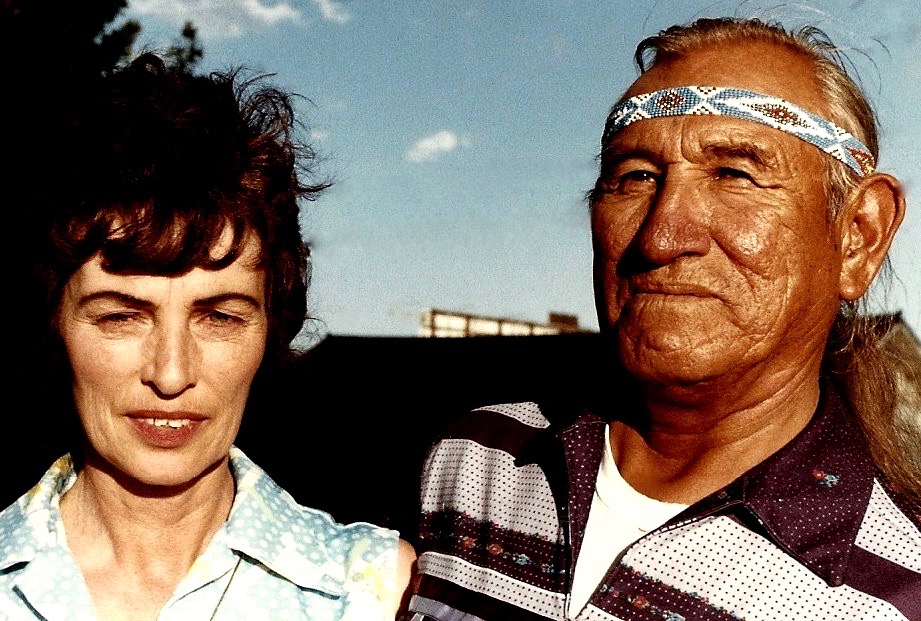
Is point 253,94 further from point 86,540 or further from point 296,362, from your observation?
point 86,540

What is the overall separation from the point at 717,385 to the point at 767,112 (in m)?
0.64

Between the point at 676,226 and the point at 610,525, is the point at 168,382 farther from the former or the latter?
the point at 676,226

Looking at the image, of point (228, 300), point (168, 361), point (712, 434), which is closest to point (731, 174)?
point (712, 434)

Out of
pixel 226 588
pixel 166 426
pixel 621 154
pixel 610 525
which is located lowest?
pixel 226 588

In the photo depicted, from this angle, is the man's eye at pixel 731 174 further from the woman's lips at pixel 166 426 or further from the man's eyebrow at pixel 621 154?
the woman's lips at pixel 166 426

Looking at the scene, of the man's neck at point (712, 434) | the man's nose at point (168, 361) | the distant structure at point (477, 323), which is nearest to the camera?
the man's nose at point (168, 361)

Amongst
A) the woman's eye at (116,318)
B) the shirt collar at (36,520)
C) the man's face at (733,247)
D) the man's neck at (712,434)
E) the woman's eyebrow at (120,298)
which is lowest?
the shirt collar at (36,520)

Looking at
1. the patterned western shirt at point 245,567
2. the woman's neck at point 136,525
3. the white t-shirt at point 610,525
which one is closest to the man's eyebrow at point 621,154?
the white t-shirt at point 610,525

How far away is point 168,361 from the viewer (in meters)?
2.12

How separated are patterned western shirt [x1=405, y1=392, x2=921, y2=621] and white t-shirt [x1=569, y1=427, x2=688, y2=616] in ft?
0.10

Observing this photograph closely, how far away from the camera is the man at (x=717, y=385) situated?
6.56 ft

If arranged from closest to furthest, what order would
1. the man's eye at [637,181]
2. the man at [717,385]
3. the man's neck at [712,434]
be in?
the man at [717,385] < the man's neck at [712,434] < the man's eye at [637,181]

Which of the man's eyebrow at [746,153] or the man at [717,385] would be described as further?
the man's eyebrow at [746,153]

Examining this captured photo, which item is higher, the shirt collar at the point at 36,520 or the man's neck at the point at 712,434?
the man's neck at the point at 712,434
